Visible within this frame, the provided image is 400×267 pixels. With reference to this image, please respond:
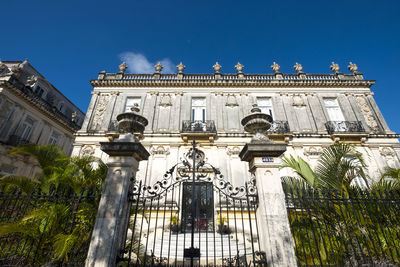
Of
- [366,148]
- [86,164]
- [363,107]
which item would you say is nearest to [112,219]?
[86,164]

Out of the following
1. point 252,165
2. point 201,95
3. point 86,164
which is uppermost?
point 201,95

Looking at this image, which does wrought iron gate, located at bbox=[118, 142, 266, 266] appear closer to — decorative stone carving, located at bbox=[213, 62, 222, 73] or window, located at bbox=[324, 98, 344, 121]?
decorative stone carving, located at bbox=[213, 62, 222, 73]

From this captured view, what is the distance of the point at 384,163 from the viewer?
38.3 ft

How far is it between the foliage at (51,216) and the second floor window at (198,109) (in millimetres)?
8591

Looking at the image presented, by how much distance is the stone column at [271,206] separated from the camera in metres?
3.09

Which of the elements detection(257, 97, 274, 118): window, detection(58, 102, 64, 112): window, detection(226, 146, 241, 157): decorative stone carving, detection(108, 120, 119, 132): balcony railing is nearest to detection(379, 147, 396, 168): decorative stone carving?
detection(257, 97, 274, 118): window

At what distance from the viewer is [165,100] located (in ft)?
46.3

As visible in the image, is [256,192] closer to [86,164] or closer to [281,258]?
[281,258]

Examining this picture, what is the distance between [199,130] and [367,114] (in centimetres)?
1245

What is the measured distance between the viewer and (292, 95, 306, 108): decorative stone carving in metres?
13.9

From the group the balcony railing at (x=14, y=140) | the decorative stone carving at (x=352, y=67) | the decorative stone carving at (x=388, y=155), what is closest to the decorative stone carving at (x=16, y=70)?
the balcony railing at (x=14, y=140)

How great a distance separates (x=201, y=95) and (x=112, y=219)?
12.1 m

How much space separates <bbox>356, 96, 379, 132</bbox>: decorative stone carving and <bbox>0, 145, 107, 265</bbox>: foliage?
1692cm

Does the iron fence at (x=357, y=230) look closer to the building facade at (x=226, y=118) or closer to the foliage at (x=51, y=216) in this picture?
the foliage at (x=51, y=216)
